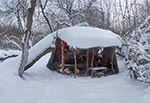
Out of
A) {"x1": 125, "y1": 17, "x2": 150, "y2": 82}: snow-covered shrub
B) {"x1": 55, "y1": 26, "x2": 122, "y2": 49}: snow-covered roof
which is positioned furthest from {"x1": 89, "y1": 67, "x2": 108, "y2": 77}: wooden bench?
{"x1": 125, "y1": 17, "x2": 150, "y2": 82}: snow-covered shrub

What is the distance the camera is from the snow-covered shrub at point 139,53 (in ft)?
34.5

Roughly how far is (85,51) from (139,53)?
436cm

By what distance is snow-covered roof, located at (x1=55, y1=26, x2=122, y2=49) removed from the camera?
1319 cm

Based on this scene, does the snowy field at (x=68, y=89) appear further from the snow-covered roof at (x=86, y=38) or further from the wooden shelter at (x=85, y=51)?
the snow-covered roof at (x=86, y=38)

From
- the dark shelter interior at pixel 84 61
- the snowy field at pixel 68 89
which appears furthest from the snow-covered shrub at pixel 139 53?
the dark shelter interior at pixel 84 61

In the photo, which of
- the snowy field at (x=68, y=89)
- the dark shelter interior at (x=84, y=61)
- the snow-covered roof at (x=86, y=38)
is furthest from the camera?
the dark shelter interior at (x=84, y=61)

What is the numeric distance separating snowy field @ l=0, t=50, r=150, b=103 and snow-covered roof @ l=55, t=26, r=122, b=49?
1.37 m

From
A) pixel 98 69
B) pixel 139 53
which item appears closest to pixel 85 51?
pixel 98 69

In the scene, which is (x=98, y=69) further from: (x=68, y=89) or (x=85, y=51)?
(x=68, y=89)

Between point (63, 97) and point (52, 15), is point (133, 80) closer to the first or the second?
point (63, 97)

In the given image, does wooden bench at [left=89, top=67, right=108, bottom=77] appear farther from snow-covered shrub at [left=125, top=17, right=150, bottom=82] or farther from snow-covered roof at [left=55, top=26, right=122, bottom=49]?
snow-covered shrub at [left=125, top=17, right=150, bottom=82]

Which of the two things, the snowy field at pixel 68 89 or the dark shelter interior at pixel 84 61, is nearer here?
the snowy field at pixel 68 89

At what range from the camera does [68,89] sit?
10.9 metres

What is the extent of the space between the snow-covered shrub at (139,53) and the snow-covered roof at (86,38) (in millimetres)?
1651
